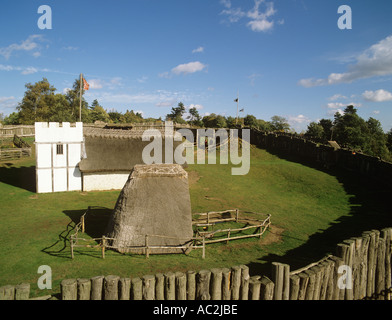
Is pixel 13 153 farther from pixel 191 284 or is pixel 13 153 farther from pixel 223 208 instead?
pixel 191 284

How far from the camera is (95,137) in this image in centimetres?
2175

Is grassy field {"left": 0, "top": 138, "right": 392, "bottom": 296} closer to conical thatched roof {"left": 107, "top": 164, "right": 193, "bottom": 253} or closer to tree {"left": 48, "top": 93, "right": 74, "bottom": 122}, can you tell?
conical thatched roof {"left": 107, "top": 164, "right": 193, "bottom": 253}

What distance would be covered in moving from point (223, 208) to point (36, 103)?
5504 centimetres

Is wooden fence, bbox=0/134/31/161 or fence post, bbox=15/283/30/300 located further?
wooden fence, bbox=0/134/31/161

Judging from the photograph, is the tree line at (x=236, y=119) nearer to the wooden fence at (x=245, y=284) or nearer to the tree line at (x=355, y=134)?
the tree line at (x=355, y=134)

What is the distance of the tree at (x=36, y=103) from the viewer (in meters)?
53.9

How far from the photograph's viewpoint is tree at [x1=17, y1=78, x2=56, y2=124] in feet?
177

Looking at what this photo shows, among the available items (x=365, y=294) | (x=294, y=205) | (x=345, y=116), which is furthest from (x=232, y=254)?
(x=345, y=116)

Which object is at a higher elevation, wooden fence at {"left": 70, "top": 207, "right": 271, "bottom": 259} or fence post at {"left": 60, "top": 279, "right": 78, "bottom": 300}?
fence post at {"left": 60, "top": 279, "right": 78, "bottom": 300}
